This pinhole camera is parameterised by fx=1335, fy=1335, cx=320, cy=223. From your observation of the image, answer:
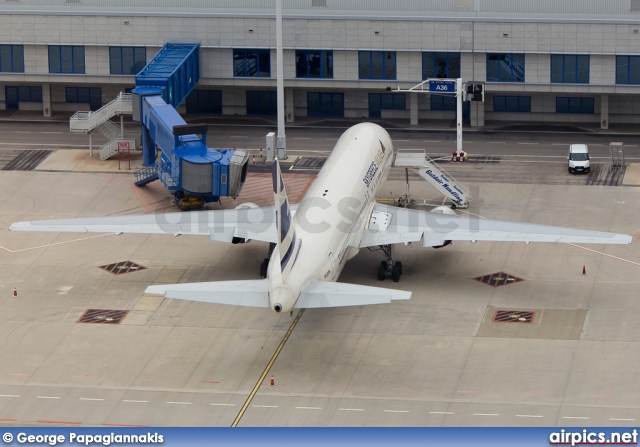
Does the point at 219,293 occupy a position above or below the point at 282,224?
below

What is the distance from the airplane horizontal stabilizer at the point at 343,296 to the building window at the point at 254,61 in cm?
5333

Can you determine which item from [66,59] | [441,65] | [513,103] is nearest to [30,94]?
[66,59]

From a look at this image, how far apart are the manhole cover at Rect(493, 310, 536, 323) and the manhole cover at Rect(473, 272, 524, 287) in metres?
4.75

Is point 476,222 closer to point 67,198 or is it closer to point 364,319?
point 364,319

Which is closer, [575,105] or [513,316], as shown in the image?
[513,316]

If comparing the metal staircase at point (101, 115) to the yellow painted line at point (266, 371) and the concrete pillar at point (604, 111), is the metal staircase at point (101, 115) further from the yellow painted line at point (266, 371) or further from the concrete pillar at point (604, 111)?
the yellow painted line at point (266, 371)

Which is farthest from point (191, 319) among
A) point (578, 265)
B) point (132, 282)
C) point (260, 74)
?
point (260, 74)

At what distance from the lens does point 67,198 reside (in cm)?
10019

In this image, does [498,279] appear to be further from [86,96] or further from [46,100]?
[46,100]

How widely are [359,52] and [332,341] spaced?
48962 mm

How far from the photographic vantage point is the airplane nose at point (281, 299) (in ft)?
214

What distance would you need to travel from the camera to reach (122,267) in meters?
84.8
